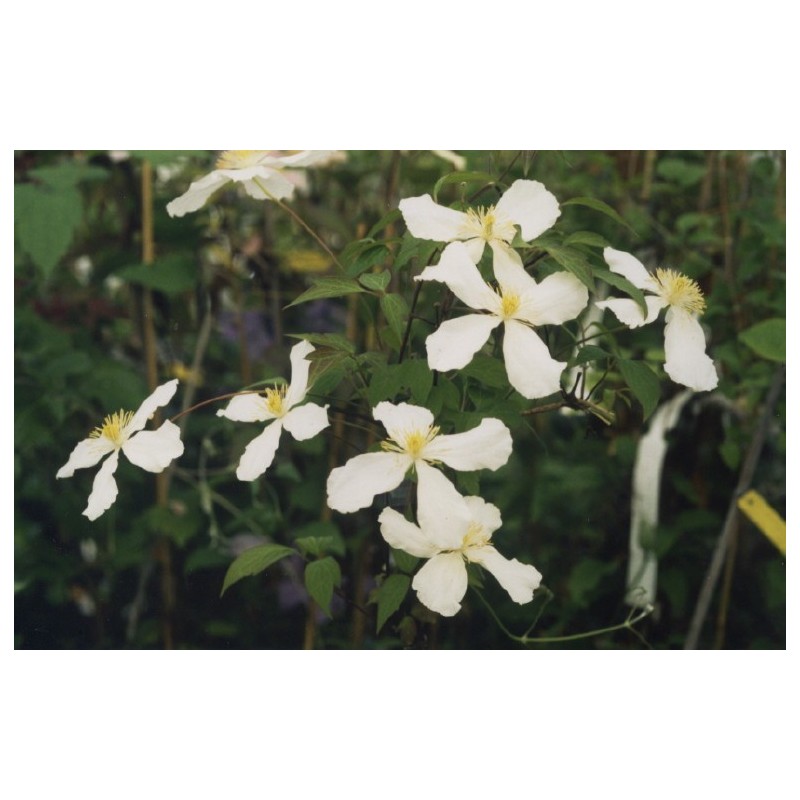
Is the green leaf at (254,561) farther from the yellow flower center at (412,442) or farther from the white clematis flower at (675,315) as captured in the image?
the white clematis flower at (675,315)

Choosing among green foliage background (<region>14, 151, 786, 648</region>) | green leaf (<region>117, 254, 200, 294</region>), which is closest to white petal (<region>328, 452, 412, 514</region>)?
green foliage background (<region>14, 151, 786, 648</region>)

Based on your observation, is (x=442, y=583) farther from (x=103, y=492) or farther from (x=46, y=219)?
(x=46, y=219)

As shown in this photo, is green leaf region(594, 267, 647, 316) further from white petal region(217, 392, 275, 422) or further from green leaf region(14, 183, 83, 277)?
green leaf region(14, 183, 83, 277)

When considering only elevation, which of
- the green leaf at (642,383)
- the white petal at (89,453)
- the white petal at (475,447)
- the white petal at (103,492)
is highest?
the green leaf at (642,383)

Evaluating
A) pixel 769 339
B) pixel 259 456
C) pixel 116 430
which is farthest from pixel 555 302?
pixel 769 339

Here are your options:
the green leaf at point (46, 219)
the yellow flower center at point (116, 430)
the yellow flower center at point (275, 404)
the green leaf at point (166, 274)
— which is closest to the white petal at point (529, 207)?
the yellow flower center at point (275, 404)

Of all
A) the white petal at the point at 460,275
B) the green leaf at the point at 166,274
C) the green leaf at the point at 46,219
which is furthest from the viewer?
the green leaf at the point at 166,274

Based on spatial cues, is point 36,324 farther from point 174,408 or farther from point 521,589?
point 521,589
